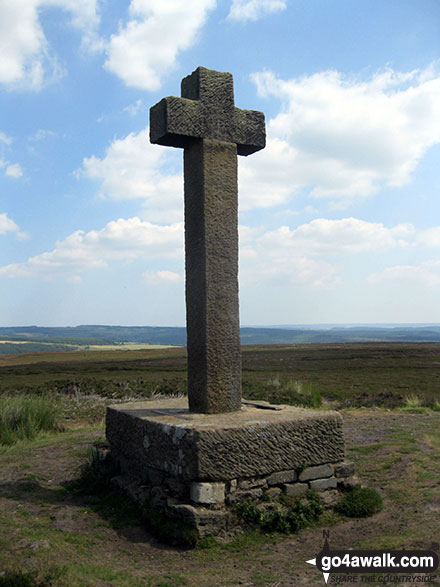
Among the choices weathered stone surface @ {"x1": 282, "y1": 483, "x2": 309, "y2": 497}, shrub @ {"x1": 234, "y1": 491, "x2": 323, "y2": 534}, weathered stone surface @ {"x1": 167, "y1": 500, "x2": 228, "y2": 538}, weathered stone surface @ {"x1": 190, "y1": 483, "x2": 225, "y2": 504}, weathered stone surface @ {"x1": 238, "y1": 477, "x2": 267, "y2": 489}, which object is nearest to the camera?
weathered stone surface @ {"x1": 167, "y1": 500, "x2": 228, "y2": 538}

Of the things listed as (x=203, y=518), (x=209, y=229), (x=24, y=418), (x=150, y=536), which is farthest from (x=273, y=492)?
(x=24, y=418)

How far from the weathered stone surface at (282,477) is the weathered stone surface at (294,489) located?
6cm

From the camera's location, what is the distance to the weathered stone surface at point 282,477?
554cm

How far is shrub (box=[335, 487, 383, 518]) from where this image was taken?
18.3 feet

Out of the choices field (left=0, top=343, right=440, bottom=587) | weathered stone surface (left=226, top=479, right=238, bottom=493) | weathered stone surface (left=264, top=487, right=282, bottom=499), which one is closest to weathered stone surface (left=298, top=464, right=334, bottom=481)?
weathered stone surface (left=264, top=487, right=282, bottom=499)

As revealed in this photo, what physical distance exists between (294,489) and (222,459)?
3.29 ft

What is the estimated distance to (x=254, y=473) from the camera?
5402mm

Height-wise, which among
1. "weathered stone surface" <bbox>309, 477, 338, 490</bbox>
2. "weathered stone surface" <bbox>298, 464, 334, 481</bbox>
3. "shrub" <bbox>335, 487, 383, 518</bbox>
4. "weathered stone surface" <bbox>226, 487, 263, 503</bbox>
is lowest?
"shrub" <bbox>335, 487, 383, 518</bbox>

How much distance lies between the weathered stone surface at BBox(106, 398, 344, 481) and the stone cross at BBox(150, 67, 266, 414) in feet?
1.65

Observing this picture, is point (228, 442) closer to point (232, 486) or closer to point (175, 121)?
point (232, 486)

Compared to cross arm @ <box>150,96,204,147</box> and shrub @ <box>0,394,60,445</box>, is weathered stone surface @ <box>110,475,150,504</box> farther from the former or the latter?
cross arm @ <box>150,96,204,147</box>

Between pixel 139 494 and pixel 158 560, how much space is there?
→ 127cm

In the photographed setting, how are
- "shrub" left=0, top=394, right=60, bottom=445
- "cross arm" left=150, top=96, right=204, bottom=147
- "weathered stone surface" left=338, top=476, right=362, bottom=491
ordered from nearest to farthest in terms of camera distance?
1. "weathered stone surface" left=338, top=476, right=362, bottom=491
2. "cross arm" left=150, top=96, right=204, bottom=147
3. "shrub" left=0, top=394, right=60, bottom=445

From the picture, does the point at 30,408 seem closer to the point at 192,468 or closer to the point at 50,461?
the point at 50,461
